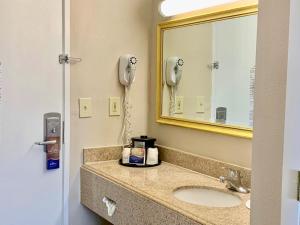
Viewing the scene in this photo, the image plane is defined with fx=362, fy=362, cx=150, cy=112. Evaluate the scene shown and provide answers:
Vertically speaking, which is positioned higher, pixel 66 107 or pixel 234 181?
pixel 66 107

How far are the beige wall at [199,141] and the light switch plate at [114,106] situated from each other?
0.76ft

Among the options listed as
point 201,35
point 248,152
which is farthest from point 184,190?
point 201,35

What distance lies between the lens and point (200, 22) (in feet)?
6.40

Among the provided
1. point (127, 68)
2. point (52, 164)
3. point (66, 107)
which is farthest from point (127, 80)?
point (52, 164)

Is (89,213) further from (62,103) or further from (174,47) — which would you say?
(174,47)

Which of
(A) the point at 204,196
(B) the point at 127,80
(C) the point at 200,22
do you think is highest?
(C) the point at 200,22

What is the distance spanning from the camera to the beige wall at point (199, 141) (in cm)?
172

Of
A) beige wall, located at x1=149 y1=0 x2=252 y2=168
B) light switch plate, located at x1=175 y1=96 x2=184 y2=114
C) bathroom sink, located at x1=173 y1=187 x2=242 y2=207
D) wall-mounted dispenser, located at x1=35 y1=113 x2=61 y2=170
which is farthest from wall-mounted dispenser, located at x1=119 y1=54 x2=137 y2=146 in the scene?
bathroom sink, located at x1=173 y1=187 x2=242 y2=207

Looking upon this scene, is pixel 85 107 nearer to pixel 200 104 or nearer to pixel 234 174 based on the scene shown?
pixel 200 104

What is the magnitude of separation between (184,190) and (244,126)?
412 millimetres

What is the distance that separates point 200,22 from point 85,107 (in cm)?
80

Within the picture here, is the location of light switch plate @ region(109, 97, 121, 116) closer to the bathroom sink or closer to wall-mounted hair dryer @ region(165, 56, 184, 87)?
wall-mounted hair dryer @ region(165, 56, 184, 87)

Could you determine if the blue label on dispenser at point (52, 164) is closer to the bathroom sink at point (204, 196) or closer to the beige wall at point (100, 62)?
the beige wall at point (100, 62)

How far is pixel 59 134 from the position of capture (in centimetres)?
199
